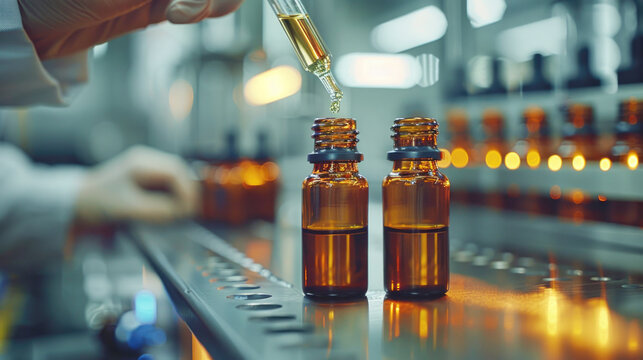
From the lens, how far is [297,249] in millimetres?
1169

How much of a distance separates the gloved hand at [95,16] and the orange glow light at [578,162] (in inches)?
30.9

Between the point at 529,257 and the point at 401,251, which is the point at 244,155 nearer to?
the point at 529,257

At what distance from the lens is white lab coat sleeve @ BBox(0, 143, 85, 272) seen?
5.70 feet

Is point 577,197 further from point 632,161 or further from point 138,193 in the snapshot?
point 138,193

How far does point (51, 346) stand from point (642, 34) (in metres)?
1.80

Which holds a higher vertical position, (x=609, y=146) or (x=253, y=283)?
(x=609, y=146)

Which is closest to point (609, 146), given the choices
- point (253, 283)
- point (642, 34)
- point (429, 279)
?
point (642, 34)

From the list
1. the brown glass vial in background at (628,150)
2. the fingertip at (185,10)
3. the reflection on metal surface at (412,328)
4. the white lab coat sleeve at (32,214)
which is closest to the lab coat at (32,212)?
the white lab coat sleeve at (32,214)

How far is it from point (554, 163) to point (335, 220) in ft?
2.54

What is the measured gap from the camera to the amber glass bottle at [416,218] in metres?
0.70

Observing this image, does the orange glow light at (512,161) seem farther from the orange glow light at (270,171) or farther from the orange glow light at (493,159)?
the orange glow light at (270,171)

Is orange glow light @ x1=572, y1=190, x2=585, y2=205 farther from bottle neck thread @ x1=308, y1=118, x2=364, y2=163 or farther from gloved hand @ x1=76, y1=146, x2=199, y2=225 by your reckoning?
gloved hand @ x1=76, y1=146, x2=199, y2=225

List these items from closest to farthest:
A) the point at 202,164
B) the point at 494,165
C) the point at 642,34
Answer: the point at 642,34
the point at 494,165
the point at 202,164

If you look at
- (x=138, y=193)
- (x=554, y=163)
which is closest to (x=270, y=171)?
(x=138, y=193)
